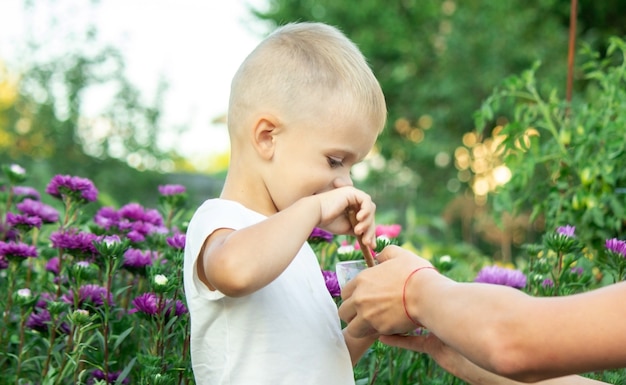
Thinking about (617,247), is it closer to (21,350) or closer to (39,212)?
(21,350)

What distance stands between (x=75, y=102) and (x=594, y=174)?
8.05 metres

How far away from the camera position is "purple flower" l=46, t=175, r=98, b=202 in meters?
2.37

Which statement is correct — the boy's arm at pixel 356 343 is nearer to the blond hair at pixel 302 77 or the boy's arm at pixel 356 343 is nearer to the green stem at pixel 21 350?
the blond hair at pixel 302 77

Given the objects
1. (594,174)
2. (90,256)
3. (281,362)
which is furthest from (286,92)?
(594,174)

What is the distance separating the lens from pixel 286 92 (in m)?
1.54

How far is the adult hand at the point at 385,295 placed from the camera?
139 centimetres

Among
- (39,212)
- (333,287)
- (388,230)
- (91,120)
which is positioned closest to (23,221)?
(39,212)

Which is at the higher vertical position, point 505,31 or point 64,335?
point 505,31

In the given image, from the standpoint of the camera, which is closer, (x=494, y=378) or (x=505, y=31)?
(x=494, y=378)

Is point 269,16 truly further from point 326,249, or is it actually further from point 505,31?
point 326,249

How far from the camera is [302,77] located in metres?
1.55

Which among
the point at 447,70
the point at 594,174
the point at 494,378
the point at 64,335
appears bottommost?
the point at 494,378

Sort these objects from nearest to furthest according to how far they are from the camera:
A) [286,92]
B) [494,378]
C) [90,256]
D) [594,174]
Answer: [286,92]
[494,378]
[90,256]
[594,174]

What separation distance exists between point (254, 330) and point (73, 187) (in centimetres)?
115
